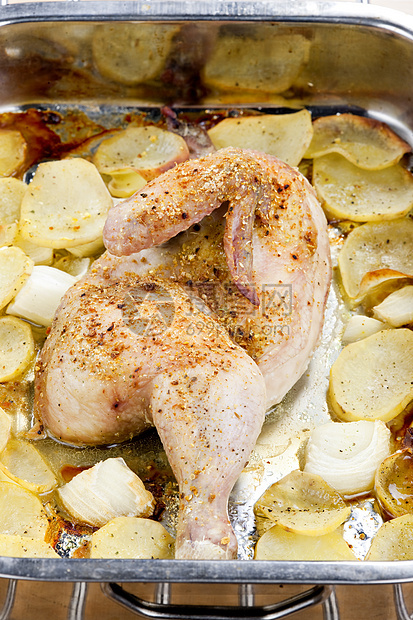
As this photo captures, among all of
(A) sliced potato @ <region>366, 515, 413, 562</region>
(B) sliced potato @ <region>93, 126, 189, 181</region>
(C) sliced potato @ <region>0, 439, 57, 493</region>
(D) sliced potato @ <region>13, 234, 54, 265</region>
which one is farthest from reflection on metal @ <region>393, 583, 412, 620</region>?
(B) sliced potato @ <region>93, 126, 189, 181</region>

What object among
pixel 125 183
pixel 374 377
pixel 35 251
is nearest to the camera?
pixel 374 377

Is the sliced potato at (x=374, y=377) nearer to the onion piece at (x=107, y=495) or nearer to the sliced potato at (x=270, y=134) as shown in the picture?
the onion piece at (x=107, y=495)

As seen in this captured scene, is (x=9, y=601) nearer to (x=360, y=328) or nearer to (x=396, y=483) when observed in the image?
(x=396, y=483)

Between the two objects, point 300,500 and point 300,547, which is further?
point 300,500

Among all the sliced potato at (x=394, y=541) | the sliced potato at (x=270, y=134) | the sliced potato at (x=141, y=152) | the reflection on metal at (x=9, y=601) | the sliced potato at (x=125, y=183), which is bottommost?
→ the reflection on metal at (x=9, y=601)

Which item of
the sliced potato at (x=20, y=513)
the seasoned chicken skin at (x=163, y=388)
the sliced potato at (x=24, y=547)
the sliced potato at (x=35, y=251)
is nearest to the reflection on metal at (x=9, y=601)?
the sliced potato at (x=24, y=547)

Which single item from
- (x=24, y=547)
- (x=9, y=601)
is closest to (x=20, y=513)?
(x=24, y=547)
